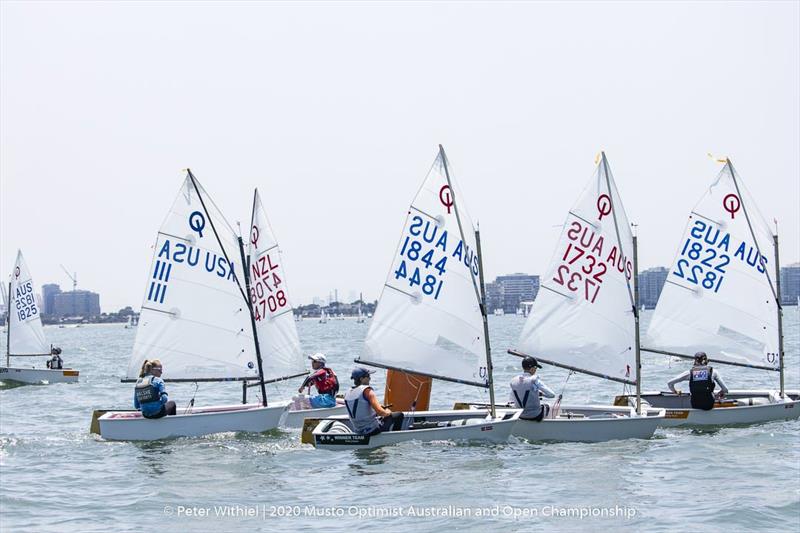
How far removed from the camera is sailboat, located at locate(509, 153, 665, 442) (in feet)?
66.1

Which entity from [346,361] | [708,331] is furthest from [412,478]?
[346,361]

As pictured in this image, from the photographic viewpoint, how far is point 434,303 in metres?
19.5

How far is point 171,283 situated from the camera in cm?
2173

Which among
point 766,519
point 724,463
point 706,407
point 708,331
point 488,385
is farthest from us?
point 708,331

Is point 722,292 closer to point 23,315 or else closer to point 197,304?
point 197,304

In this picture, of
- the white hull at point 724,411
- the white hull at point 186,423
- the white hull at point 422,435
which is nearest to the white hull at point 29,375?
the white hull at point 186,423

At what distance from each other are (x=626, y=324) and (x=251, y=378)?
7.77 m

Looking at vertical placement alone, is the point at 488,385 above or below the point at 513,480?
above

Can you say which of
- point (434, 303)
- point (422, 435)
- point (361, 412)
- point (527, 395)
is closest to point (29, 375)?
point (434, 303)

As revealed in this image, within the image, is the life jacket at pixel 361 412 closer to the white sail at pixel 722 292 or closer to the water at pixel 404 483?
the water at pixel 404 483

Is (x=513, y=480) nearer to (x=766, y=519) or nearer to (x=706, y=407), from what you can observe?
(x=766, y=519)

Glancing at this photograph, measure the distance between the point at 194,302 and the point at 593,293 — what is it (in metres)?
8.15

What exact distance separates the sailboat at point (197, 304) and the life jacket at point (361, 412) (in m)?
3.81

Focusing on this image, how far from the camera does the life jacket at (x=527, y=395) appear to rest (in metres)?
18.3
